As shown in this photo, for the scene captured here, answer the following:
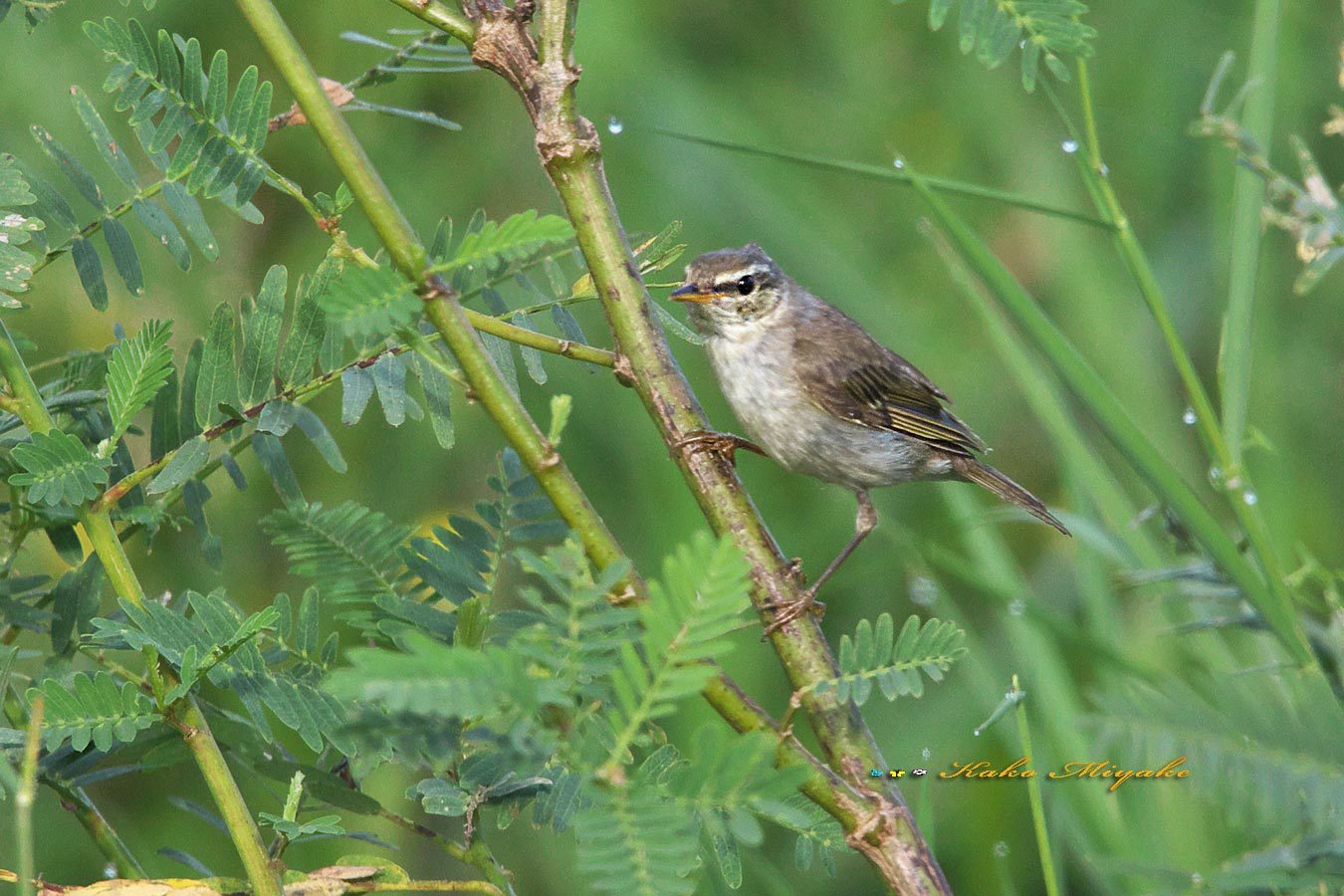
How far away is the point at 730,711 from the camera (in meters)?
1.45

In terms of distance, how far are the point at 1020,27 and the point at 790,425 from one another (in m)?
1.73

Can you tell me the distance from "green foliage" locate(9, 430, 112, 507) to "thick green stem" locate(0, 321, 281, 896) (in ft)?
0.18

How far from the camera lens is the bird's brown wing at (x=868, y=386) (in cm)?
349

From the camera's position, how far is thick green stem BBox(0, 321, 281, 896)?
4.93 ft

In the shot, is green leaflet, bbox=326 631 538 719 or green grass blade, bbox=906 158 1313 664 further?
green grass blade, bbox=906 158 1313 664

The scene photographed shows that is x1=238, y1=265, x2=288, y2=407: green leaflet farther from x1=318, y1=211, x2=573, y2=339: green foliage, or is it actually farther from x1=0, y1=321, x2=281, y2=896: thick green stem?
x1=318, y1=211, x2=573, y2=339: green foliage

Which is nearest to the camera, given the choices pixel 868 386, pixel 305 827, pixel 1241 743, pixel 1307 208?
pixel 1241 743

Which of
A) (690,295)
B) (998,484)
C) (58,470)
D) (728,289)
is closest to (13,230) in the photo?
(58,470)

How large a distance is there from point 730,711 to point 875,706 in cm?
313

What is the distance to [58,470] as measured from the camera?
1.56 m

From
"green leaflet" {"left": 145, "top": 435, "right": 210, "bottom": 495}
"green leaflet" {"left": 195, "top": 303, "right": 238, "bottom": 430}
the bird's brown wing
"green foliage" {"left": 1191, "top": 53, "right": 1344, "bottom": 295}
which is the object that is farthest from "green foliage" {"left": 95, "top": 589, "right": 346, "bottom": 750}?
the bird's brown wing

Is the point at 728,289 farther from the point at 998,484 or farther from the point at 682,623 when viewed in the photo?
the point at 682,623

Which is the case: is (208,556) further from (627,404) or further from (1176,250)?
(1176,250)

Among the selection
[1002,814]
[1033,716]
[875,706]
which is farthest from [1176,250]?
[1033,716]
